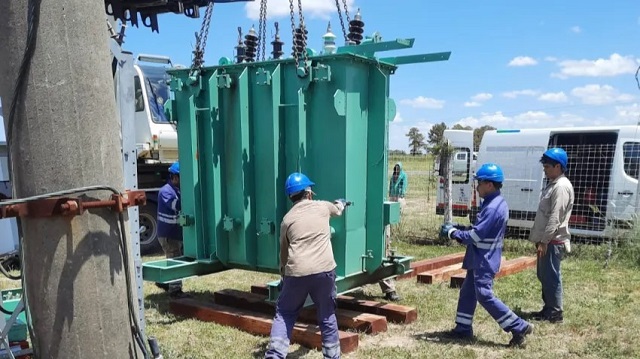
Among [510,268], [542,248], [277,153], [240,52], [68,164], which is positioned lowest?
[510,268]

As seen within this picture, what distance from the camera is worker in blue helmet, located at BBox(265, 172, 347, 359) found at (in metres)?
4.70

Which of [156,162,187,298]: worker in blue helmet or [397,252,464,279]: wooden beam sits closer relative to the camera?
[156,162,187,298]: worker in blue helmet

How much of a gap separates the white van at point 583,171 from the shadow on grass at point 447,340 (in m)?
5.42

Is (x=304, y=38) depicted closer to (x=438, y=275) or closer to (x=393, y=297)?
(x=393, y=297)

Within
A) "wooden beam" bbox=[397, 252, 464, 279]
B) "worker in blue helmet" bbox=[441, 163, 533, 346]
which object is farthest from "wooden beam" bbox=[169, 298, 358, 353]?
"wooden beam" bbox=[397, 252, 464, 279]

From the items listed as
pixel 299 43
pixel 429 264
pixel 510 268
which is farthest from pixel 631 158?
pixel 299 43

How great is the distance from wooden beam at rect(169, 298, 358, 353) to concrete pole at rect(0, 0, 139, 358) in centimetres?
335

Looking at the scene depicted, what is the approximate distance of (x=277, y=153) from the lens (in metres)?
5.72

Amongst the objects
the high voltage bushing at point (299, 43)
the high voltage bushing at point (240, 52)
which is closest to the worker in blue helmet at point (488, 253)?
the high voltage bushing at point (299, 43)

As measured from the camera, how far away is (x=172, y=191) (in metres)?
7.27

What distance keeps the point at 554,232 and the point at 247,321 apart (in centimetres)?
340

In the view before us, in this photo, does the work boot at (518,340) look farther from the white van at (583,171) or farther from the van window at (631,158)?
the van window at (631,158)

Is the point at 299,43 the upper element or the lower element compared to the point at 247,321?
upper

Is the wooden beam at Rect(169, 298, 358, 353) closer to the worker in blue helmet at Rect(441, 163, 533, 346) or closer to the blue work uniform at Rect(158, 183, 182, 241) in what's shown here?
the blue work uniform at Rect(158, 183, 182, 241)
